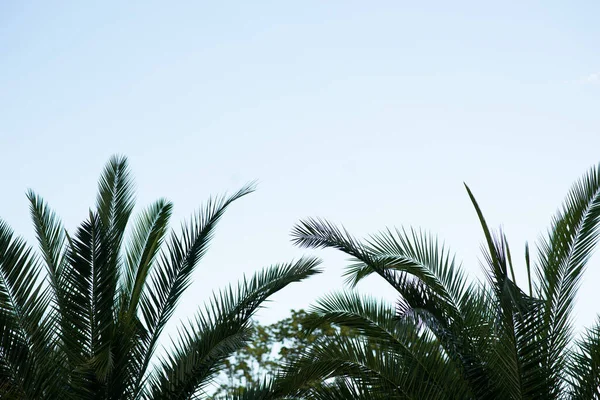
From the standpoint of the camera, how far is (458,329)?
7.35 meters

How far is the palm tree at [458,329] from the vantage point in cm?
606

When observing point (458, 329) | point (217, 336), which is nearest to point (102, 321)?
point (217, 336)

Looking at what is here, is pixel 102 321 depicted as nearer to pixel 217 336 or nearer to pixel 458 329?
pixel 217 336

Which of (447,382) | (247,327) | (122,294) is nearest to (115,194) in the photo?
(122,294)

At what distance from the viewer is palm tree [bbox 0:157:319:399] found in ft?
22.6

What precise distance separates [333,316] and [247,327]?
0.97 m

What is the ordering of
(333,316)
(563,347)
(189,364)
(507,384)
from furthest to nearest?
(333,316)
(189,364)
(563,347)
(507,384)

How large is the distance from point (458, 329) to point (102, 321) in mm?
3601

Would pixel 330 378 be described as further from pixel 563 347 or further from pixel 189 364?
pixel 563 347

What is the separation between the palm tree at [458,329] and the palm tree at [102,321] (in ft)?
2.44

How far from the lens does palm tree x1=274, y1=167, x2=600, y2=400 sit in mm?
6059

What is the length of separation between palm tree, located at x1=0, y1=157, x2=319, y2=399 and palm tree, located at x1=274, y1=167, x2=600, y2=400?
74 centimetres

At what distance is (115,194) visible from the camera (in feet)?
31.8

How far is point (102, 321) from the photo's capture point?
291 inches
